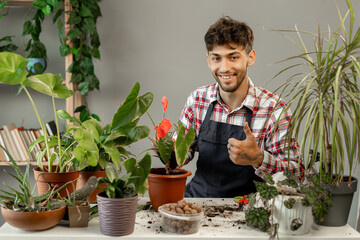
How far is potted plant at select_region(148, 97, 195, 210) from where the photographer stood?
1.59m

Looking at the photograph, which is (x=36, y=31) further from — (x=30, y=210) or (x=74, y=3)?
(x=30, y=210)

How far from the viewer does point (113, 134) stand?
5.24ft

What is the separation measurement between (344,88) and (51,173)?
1.15 meters

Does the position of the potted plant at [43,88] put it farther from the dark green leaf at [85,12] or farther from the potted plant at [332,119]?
the dark green leaf at [85,12]

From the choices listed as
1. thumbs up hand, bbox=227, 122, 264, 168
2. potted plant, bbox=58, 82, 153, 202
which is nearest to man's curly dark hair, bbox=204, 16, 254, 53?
thumbs up hand, bbox=227, 122, 264, 168

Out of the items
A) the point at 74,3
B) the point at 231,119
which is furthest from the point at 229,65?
the point at 74,3

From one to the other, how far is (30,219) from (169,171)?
0.58 m

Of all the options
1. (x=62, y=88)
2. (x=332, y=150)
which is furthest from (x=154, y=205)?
(x=332, y=150)

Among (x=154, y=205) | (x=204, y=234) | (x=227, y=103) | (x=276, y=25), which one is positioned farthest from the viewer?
(x=276, y=25)

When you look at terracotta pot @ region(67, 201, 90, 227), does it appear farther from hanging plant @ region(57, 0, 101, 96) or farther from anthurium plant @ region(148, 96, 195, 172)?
hanging plant @ region(57, 0, 101, 96)

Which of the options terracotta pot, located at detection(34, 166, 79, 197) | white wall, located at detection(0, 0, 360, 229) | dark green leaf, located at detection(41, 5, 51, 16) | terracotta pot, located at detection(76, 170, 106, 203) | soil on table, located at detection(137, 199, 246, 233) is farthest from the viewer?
white wall, located at detection(0, 0, 360, 229)

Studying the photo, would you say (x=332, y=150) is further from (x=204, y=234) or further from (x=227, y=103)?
(x=227, y=103)

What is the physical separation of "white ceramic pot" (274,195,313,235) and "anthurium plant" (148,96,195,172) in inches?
16.1

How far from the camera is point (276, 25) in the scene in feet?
11.0
